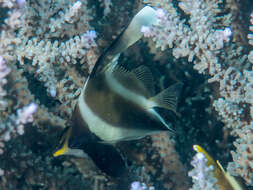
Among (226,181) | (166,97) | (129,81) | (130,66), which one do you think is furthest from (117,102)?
(130,66)

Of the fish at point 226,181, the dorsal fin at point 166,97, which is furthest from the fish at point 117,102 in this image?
the fish at point 226,181

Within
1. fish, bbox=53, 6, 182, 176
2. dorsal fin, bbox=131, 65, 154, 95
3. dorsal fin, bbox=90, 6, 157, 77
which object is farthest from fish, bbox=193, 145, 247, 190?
dorsal fin, bbox=90, 6, 157, 77

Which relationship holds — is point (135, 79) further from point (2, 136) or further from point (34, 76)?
point (34, 76)

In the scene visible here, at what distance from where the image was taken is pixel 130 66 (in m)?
2.32

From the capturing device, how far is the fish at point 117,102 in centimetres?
137

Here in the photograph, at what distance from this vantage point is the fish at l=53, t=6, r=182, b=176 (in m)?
1.37

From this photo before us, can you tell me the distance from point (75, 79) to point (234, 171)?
1229 millimetres

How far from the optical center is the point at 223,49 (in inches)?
76.5

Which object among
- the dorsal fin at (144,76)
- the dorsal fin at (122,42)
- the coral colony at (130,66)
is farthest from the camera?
the coral colony at (130,66)

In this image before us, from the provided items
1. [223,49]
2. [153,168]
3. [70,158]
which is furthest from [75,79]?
[223,49]

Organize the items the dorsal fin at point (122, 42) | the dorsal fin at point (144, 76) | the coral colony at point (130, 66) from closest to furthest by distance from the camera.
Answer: the dorsal fin at point (122, 42), the dorsal fin at point (144, 76), the coral colony at point (130, 66)

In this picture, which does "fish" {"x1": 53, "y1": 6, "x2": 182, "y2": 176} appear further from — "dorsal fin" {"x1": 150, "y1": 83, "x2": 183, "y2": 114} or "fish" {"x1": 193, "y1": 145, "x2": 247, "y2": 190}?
"fish" {"x1": 193, "y1": 145, "x2": 247, "y2": 190}

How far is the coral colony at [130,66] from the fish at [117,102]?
7.8 inches

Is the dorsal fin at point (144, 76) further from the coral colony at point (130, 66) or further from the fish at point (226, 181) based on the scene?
the fish at point (226, 181)
